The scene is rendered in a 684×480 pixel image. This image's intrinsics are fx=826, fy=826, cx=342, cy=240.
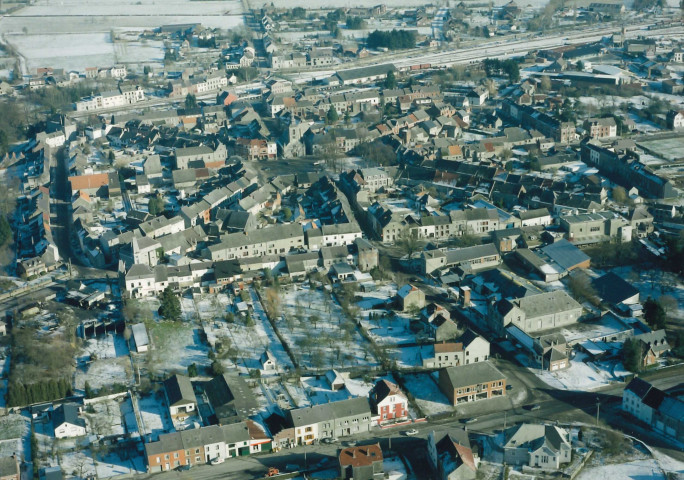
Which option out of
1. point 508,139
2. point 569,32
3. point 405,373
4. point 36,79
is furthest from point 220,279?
point 569,32

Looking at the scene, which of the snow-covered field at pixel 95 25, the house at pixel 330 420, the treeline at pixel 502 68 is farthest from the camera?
the snow-covered field at pixel 95 25

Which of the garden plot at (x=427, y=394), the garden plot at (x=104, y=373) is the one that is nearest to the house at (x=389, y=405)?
the garden plot at (x=427, y=394)

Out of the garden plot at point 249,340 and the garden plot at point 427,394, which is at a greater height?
the garden plot at point 249,340

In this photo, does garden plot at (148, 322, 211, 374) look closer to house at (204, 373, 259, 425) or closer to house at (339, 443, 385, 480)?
house at (204, 373, 259, 425)

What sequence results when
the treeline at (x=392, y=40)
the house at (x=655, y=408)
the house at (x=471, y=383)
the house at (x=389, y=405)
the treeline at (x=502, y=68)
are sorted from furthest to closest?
the treeline at (x=392, y=40) < the treeline at (x=502, y=68) < the house at (x=471, y=383) < the house at (x=389, y=405) < the house at (x=655, y=408)

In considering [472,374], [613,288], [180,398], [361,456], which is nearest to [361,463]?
[361,456]

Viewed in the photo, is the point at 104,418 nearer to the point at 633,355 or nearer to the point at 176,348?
the point at 176,348

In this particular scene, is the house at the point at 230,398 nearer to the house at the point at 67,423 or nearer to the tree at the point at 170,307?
the house at the point at 67,423

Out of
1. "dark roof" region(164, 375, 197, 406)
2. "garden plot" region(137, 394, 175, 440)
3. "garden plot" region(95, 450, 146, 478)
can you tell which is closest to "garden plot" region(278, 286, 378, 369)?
"dark roof" region(164, 375, 197, 406)
